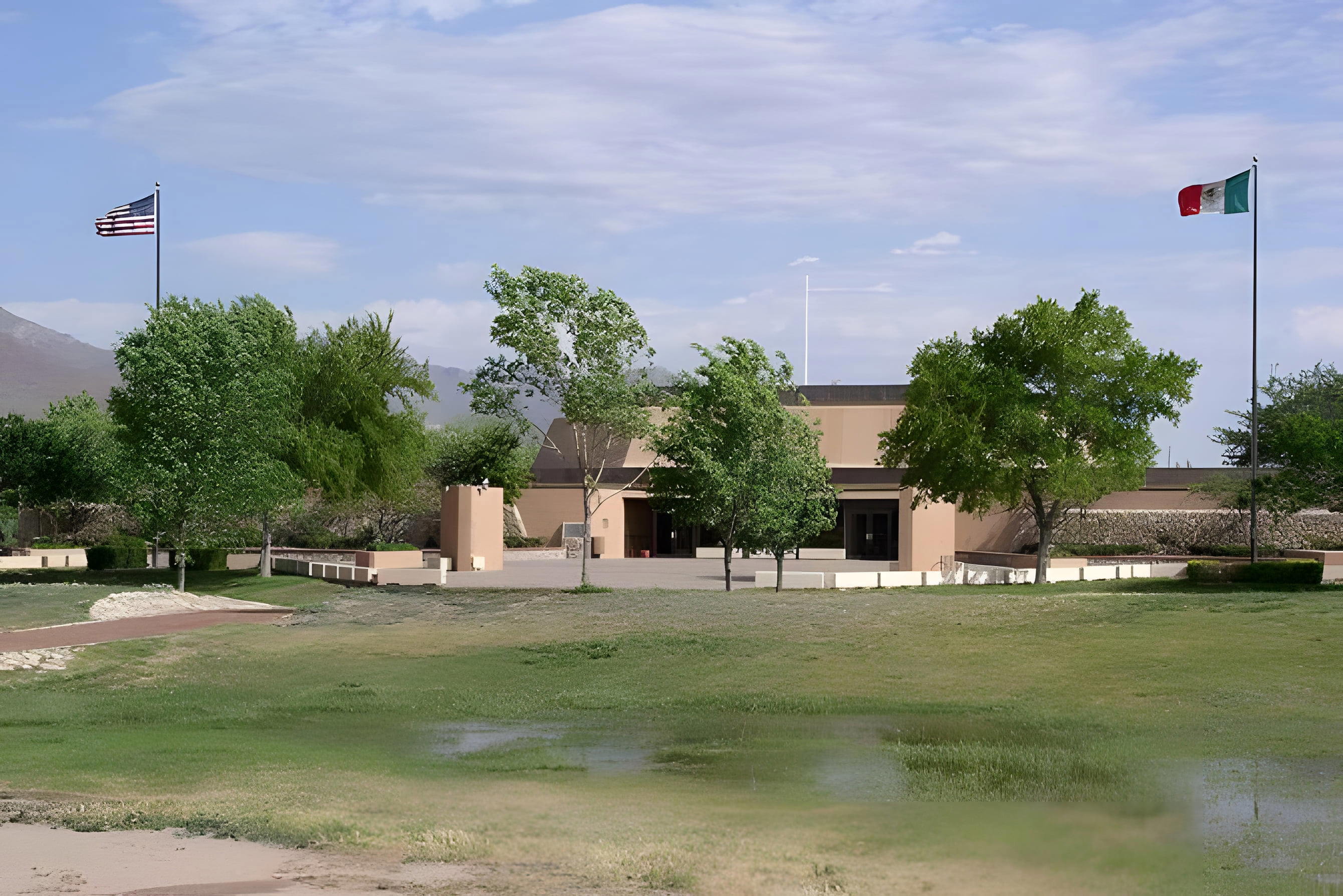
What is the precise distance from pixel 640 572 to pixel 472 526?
6.74 m

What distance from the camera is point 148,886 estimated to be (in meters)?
7.90

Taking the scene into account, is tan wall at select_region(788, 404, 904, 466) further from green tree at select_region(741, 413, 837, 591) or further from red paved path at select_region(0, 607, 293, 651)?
red paved path at select_region(0, 607, 293, 651)

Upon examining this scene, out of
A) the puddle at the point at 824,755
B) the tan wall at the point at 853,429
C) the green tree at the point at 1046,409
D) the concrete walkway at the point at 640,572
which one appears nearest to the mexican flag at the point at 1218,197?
the green tree at the point at 1046,409

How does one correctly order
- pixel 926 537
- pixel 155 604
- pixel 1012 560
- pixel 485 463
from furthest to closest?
pixel 485 463
pixel 1012 560
pixel 926 537
pixel 155 604

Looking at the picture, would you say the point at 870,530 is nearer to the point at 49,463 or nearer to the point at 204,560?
the point at 204,560

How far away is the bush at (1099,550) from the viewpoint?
52531 mm

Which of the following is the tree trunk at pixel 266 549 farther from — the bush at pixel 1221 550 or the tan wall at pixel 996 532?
Answer: the bush at pixel 1221 550

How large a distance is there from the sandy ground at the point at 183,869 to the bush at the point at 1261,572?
95.8 feet

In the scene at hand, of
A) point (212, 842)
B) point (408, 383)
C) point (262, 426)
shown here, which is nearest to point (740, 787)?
point (212, 842)

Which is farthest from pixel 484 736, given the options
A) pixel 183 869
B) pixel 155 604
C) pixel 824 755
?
pixel 155 604

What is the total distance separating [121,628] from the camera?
2575 centimetres

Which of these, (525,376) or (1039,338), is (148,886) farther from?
(1039,338)

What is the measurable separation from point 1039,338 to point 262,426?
78.1 feet

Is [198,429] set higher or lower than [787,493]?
higher
